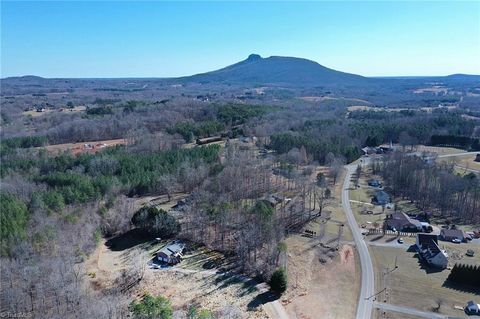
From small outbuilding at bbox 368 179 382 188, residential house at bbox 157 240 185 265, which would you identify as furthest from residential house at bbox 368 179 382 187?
residential house at bbox 157 240 185 265

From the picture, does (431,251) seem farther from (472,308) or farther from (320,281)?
(320,281)

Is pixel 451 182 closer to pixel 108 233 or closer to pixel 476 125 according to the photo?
pixel 108 233

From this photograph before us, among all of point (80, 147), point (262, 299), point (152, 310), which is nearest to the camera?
point (152, 310)

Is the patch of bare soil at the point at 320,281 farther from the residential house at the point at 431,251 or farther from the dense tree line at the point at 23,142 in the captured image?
the dense tree line at the point at 23,142

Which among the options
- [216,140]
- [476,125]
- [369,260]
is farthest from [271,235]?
[476,125]

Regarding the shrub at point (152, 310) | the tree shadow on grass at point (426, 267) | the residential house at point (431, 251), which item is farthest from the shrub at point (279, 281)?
the residential house at point (431, 251)

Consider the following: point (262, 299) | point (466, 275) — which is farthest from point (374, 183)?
point (262, 299)
